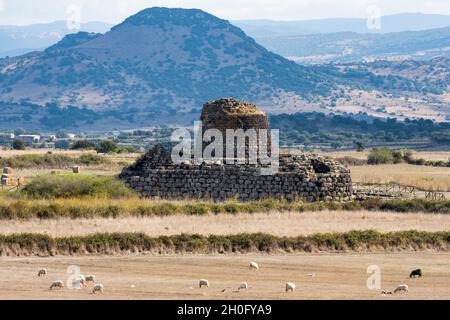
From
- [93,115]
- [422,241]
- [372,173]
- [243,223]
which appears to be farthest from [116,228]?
[93,115]

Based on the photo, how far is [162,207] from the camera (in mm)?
31438

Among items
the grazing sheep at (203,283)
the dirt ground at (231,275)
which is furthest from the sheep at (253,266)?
the grazing sheep at (203,283)

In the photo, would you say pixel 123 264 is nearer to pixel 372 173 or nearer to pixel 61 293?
pixel 61 293

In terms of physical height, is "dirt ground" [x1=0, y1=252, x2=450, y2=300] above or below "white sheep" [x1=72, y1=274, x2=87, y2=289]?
below

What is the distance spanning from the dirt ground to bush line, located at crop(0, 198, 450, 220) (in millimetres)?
6025

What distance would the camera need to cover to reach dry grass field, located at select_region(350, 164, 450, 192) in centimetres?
4464

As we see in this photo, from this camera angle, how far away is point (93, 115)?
18688cm

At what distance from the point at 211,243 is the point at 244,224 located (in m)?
4.05

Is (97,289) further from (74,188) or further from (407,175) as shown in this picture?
(407,175)

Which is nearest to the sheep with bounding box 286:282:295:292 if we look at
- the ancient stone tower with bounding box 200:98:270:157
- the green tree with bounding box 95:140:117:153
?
the ancient stone tower with bounding box 200:98:270:157

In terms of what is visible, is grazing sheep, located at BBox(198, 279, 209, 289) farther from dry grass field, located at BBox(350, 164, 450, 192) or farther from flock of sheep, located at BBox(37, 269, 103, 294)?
dry grass field, located at BBox(350, 164, 450, 192)

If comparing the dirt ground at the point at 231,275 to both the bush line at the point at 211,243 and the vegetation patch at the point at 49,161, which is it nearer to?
the bush line at the point at 211,243

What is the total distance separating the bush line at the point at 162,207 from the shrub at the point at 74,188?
89 cm

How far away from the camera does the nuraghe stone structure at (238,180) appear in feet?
114
